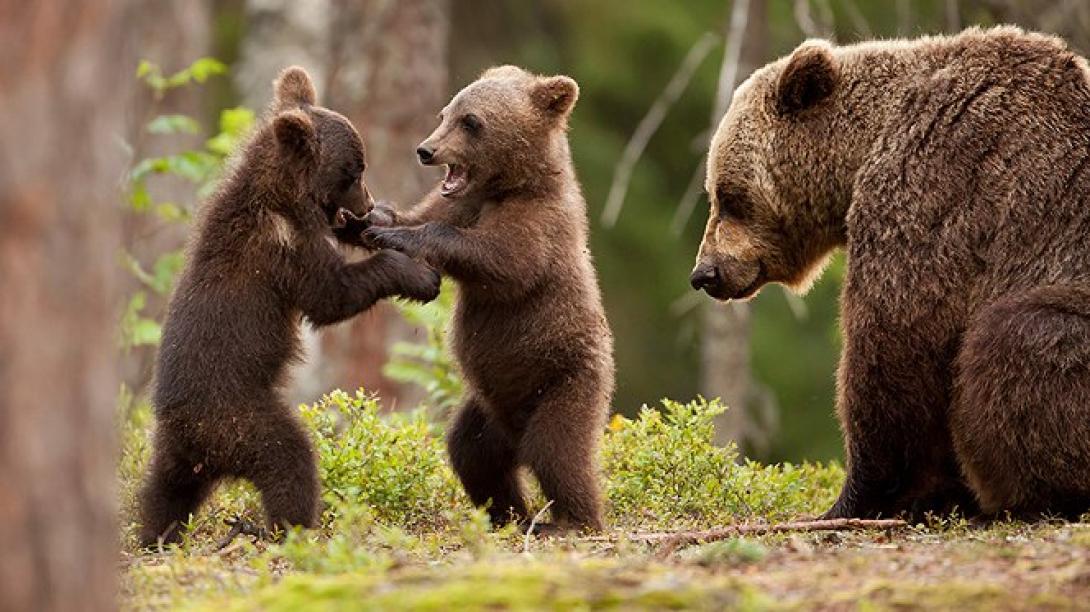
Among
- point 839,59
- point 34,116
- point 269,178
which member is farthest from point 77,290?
point 839,59

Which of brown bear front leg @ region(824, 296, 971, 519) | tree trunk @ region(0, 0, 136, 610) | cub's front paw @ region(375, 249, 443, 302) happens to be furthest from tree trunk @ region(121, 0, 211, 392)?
tree trunk @ region(0, 0, 136, 610)

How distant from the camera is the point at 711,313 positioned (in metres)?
14.5

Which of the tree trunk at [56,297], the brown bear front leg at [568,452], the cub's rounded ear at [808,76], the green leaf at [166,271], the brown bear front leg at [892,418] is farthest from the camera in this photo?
the green leaf at [166,271]

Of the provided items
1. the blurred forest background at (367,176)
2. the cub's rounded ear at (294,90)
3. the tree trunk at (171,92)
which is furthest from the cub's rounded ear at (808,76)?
the tree trunk at (171,92)

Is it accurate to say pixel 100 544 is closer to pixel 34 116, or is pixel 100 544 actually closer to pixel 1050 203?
pixel 34 116

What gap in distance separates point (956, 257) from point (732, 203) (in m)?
1.42

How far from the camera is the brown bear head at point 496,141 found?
8.29 m

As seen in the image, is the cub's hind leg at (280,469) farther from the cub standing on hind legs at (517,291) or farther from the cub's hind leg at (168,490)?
the cub standing on hind legs at (517,291)

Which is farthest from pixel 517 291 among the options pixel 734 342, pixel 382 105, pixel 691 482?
pixel 382 105

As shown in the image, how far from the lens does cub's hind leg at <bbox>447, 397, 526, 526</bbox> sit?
8102mm

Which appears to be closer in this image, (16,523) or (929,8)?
(16,523)

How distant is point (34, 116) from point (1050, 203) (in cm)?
489

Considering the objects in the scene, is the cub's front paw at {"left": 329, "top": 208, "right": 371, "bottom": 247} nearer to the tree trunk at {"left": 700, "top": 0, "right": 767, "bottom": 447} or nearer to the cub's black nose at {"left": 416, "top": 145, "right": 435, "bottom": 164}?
the cub's black nose at {"left": 416, "top": 145, "right": 435, "bottom": 164}

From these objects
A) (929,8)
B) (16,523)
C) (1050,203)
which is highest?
(929,8)
